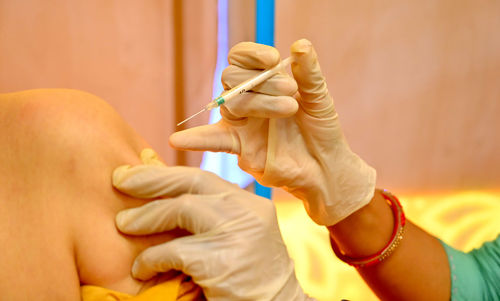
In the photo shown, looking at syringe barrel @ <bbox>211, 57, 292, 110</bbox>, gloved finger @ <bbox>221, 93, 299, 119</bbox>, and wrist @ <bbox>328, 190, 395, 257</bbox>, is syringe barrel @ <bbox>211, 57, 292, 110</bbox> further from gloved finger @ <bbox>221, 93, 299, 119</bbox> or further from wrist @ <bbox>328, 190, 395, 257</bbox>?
wrist @ <bbox>328, 190, 395, 257</bbox>

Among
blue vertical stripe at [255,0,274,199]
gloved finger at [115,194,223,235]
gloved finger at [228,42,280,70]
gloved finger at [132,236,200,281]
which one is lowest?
gloved finger at [132,236,200,281]

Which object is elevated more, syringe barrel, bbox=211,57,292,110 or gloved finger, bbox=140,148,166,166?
syringe barrel, bbox=211,57,292,110

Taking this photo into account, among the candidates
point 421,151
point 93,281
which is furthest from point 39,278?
point 421,151

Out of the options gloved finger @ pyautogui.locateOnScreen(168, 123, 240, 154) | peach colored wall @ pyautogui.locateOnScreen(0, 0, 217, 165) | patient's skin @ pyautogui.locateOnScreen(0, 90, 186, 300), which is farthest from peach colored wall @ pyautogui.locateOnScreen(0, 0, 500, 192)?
gloved finger @ pyautogui.locateOnScreen(168, 123, 240, 154)

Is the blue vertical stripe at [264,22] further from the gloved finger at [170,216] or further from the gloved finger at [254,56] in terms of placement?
the gloved finger at [170,216]

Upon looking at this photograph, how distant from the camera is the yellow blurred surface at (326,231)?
7.00 feet

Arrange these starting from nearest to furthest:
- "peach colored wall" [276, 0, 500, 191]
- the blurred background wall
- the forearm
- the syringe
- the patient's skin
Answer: the patient's skin → the syringe → the forearm → the blurred background wall → "peach colored wall" [276, 0, 500, 191]

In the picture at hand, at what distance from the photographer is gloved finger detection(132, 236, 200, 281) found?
78cm

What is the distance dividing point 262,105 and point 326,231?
1429mm

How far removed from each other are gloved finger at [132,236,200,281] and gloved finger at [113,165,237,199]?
112mm

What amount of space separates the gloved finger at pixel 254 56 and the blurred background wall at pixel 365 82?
2.45ft

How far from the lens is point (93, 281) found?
0.78m

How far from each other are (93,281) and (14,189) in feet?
0.79

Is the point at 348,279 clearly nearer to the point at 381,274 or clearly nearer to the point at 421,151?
the point at 421,151
